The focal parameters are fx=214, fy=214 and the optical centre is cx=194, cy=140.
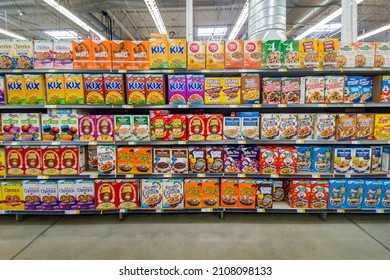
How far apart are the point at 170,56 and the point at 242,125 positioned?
1.26 meters

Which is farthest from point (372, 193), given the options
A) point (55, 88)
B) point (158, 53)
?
point (55, 88)

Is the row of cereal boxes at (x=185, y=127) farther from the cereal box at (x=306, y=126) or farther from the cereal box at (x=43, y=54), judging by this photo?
the cereal box at (x=43, y=54)

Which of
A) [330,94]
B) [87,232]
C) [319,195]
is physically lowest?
[87,232]

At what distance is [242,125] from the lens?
2.74 meters

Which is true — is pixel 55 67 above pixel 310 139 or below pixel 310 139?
above

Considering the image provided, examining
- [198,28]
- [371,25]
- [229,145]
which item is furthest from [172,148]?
[371,25]

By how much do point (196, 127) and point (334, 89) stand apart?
5.86 feet

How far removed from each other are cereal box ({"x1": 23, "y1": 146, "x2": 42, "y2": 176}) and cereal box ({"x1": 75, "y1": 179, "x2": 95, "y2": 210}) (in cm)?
57

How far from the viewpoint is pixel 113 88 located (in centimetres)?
269

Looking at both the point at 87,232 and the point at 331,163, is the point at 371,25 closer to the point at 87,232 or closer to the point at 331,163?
the point at 331,163

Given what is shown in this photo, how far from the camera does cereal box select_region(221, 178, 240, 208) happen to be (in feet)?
9.18

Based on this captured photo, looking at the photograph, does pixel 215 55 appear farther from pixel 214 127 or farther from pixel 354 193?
pixel 354 193

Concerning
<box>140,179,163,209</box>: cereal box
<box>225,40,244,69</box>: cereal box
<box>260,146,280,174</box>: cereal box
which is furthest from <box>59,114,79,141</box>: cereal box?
<box>260,146,280,174</box>: cereal box

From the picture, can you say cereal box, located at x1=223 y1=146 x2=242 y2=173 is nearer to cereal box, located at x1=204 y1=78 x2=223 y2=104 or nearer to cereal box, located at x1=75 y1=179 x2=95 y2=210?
cereal box, located at x1=204 y1=78 x2=223 y2=104
